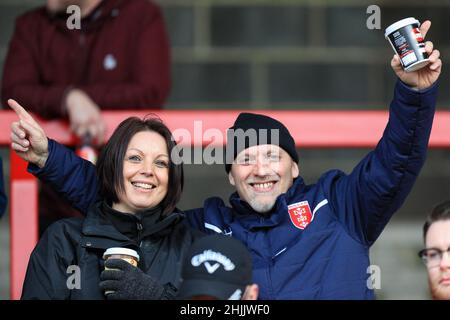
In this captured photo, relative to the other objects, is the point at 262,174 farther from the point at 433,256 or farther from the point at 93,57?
the point at 93,57

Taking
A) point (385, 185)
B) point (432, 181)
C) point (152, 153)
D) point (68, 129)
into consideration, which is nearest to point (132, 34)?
point (68, 129)

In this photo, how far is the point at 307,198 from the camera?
135 inches

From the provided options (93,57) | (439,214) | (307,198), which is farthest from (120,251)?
(93,57)

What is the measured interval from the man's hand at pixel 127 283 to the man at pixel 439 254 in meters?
0.75

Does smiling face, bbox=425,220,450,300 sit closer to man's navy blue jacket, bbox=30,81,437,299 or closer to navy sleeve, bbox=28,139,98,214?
man's navy blue jacket, bbox=30,81,437,299

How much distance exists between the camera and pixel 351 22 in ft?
18.0

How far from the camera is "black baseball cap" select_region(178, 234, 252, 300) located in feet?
9.17

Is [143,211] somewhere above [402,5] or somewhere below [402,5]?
below

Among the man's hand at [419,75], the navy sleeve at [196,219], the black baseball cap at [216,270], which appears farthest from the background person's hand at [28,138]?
the man's hand at [419,75]

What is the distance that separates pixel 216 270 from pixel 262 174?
0.69m

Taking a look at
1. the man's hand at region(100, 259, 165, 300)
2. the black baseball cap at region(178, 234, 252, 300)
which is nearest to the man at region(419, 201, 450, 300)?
the black baseball cap at region(178, 234, 252, 300)

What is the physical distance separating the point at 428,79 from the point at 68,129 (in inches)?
54.5

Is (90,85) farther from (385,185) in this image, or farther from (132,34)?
(385,185)
